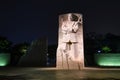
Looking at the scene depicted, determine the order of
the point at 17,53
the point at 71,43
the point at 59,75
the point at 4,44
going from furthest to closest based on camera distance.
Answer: the point at 4,44, the point at 17,53, the point at 71,43, the point at 59,75

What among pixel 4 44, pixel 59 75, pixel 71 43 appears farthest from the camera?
pixel 4 44

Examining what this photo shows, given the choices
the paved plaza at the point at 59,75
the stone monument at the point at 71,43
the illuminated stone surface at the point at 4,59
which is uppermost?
the stone monument at the point at 71,43

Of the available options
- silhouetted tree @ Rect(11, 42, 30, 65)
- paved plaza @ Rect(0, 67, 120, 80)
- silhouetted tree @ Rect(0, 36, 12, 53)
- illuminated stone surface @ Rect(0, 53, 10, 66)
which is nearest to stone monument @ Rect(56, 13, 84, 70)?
paved plaza @ Rect(0, 67, 120, 80)

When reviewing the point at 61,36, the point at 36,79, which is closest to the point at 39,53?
the point at 61,36

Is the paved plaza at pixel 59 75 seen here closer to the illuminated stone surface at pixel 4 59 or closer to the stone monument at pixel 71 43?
the stone monument at pixel 71 43

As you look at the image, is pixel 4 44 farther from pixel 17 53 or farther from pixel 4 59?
pixel 4 59

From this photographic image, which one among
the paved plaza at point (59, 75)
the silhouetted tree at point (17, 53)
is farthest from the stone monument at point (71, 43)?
the silhouetted tree at point (17, 53)

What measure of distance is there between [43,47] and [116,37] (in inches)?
1174

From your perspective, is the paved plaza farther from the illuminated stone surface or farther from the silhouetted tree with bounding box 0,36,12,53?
the silhouetted tree with bounding box 0,36,12,53

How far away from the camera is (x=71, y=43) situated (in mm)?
18938

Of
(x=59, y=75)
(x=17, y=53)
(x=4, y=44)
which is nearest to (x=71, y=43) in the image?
(x=59, y=75)

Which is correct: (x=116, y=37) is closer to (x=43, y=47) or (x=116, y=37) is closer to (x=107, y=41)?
(x=107, y=41)

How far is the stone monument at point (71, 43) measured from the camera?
18906mm

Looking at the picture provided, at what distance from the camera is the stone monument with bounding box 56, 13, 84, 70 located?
62.0 feet
